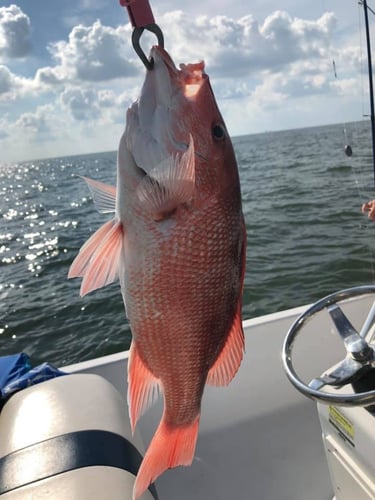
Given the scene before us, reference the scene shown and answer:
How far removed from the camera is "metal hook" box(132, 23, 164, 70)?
85 cm

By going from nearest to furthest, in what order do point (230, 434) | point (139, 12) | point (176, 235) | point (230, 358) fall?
point (139, 12) → point (176, 235) → point (230, 358) → point (230, 434)

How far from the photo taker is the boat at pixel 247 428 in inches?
61.5

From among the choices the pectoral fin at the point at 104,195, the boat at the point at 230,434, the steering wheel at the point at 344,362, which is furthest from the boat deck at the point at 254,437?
the pectoral fin at the point at 104,195

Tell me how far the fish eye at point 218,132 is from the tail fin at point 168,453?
602mm

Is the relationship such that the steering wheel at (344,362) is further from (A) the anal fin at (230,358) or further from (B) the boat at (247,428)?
(A) the anal fin at (230,358)

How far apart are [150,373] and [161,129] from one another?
51 centimetres

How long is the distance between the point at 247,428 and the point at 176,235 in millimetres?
1892

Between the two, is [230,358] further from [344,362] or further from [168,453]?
[344,362]

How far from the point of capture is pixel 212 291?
975 millimetres

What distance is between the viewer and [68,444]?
5.49 ft

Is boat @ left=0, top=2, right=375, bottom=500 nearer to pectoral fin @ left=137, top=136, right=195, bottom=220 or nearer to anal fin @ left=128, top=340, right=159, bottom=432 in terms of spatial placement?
anal fin @ left=128, top=340, right=159, bottom=432

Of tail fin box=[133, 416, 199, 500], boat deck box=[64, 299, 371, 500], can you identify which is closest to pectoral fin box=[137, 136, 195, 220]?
tail fin box=[133, 416, 199, 500]

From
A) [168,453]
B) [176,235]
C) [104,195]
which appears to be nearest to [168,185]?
[176,235]

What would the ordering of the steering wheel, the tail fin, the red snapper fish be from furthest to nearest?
the steering wheel → the tail fin → the red snapper fish
